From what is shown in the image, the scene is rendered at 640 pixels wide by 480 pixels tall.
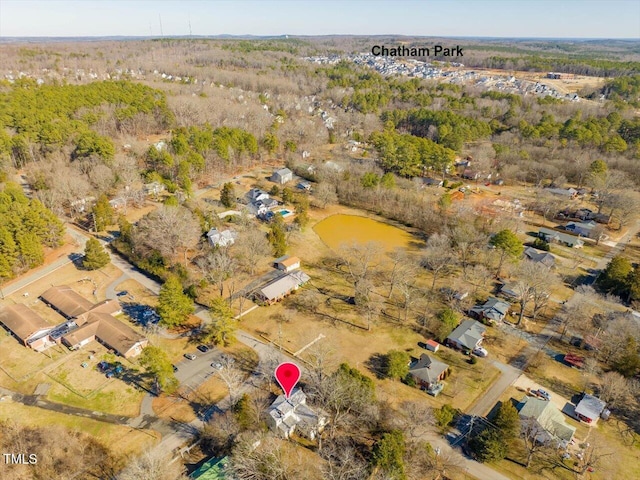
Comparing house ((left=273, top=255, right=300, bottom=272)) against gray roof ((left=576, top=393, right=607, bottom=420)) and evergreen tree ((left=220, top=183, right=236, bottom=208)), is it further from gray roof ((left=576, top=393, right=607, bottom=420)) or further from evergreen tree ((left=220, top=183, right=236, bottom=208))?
gray roof ((left=576, top=393, right=607, bottom=420))

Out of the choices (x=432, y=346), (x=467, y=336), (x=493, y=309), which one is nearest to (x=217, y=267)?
(x=432, y=346)

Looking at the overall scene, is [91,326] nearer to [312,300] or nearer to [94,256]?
[94,256]

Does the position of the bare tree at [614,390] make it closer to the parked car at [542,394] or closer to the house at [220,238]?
the parked car at [542,394]

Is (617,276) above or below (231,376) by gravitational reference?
above

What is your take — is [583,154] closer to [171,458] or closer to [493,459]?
[493,459]

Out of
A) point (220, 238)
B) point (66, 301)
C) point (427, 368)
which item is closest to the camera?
point (427, 368)

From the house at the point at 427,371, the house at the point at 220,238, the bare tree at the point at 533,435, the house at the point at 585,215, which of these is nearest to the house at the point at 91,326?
the house at the point at 220,238

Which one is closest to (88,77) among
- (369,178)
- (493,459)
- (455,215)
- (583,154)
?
(369,178)
